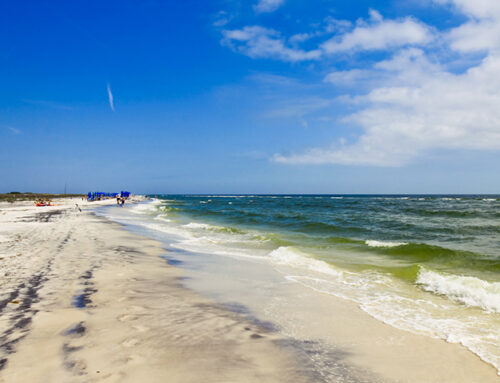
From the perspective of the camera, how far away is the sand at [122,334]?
315cm

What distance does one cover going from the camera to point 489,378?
338cm

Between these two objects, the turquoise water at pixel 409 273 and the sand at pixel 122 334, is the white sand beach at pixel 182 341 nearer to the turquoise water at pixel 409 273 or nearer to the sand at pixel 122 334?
the sand at pixel 122 334

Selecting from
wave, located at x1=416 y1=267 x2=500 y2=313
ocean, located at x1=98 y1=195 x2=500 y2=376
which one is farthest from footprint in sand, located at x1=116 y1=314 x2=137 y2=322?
wave, located at x1=416 y1=267 x2=500 y2=313

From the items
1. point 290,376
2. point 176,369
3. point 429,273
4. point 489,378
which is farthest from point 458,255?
point 176,369

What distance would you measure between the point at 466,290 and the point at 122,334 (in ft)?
23.5

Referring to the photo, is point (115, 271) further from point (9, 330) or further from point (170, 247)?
point (170, 247)

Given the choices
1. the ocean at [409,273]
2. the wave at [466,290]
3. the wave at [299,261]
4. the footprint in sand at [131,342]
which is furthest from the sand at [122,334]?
the wave at [466,290]

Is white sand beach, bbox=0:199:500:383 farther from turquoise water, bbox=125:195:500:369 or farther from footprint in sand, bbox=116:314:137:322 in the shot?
turquoise water, bbox=125:195:500:369

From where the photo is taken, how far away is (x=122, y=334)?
159 inches

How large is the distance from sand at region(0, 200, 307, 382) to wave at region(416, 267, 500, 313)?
469 cm

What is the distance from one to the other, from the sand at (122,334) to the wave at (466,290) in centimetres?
469

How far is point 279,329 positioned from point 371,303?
2517 mm

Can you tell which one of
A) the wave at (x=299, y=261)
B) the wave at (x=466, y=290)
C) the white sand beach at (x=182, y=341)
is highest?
the white sand beach at (x=182, y=341)

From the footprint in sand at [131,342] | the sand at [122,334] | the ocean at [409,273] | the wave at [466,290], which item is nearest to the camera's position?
the sand at [122,334]
